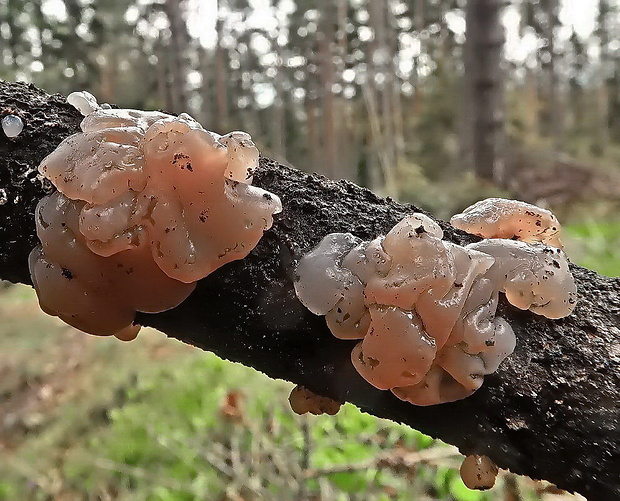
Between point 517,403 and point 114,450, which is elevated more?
point 517,403

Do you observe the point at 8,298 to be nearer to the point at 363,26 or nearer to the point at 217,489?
the point at 217,489

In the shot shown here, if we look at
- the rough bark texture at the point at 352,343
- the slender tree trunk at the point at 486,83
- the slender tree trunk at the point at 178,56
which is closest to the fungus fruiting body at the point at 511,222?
the rough bark texture at the point at 352,343

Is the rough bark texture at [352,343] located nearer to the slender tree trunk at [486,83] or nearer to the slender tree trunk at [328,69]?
the slender tree trunk at [486,83]

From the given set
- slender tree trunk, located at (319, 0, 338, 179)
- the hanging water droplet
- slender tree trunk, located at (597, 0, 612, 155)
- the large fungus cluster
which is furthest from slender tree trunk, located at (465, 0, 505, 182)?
slender tree trunk, located at (597, 0, 612, 155)

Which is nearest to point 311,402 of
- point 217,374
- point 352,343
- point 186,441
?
point 352,343

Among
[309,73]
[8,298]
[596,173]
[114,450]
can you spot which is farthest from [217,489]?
[309,73]

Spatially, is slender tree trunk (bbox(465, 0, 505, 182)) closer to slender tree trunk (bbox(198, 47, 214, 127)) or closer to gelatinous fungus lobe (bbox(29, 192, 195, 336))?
gelatinous fungus lobe (bbox(29, 192, 195, 336))

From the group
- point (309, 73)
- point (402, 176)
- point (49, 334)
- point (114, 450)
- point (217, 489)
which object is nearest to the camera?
point (217, 489)
